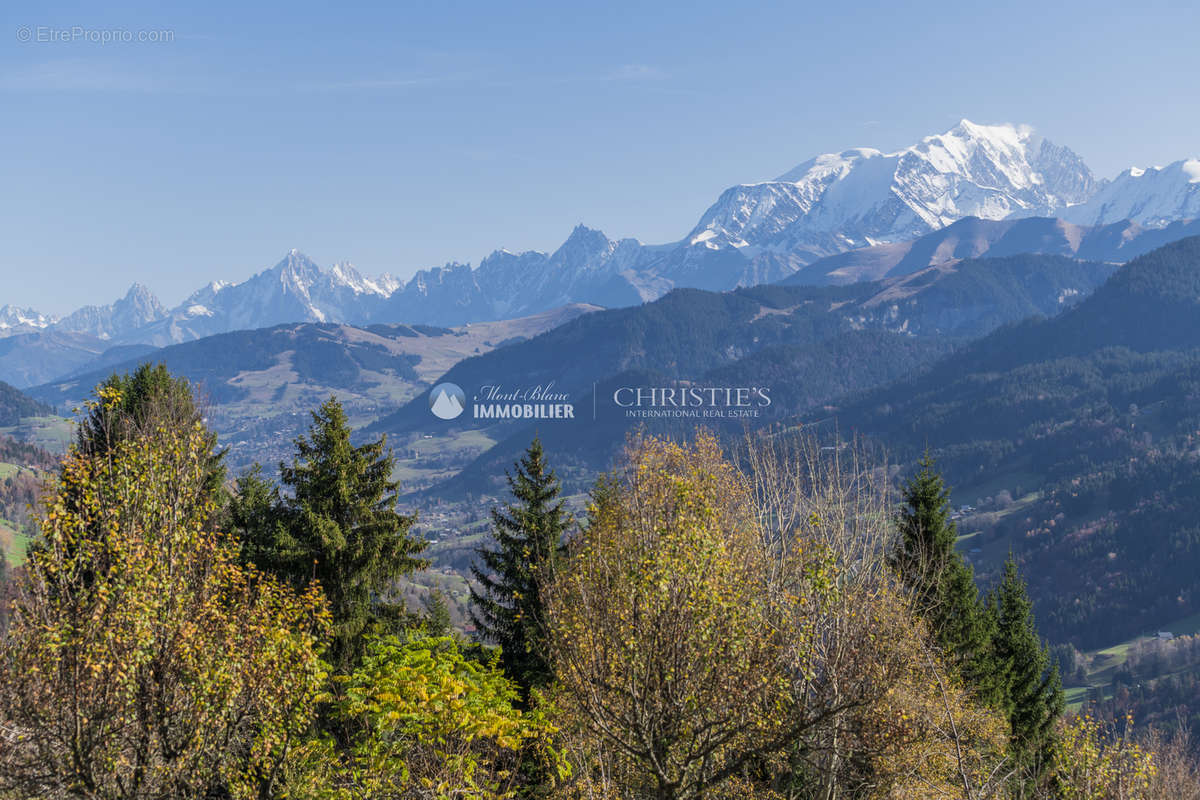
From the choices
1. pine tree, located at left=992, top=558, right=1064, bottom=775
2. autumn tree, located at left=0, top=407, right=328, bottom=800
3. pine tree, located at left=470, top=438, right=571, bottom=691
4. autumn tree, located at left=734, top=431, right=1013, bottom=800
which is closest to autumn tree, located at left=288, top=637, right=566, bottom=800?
autumn tree, located at left=0, top=407, right=328, bottom=800

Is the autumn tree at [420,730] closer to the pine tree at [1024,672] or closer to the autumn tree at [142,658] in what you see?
the autumn tree at [142,658]

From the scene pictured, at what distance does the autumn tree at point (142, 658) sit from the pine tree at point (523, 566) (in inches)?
735

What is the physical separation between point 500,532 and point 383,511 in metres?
6.45

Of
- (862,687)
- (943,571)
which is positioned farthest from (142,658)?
(943,571)

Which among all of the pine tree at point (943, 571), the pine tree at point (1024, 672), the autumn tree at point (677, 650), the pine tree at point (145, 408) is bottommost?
the pine tree at point (1024, 672)

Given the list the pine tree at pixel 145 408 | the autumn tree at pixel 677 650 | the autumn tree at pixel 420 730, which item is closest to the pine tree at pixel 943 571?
the autumn tree at pixel 677 650

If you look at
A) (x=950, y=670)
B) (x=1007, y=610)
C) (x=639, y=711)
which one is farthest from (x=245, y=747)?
(x=1007, y=610)

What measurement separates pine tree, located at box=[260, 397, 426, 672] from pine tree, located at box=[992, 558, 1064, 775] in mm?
39775

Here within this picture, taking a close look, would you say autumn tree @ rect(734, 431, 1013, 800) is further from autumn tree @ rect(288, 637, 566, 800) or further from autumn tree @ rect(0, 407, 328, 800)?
autumn tree @ rect(0, 407, 328, 800)

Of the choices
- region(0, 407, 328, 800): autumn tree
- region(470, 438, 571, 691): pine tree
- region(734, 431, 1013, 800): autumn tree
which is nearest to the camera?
region(0, 407, 328, 800): autumn tree

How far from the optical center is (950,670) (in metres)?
45.2

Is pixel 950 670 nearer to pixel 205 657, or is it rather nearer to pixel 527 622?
pixel 527 622

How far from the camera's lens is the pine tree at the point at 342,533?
39.4 meters

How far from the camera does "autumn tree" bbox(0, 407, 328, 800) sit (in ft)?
65.8
